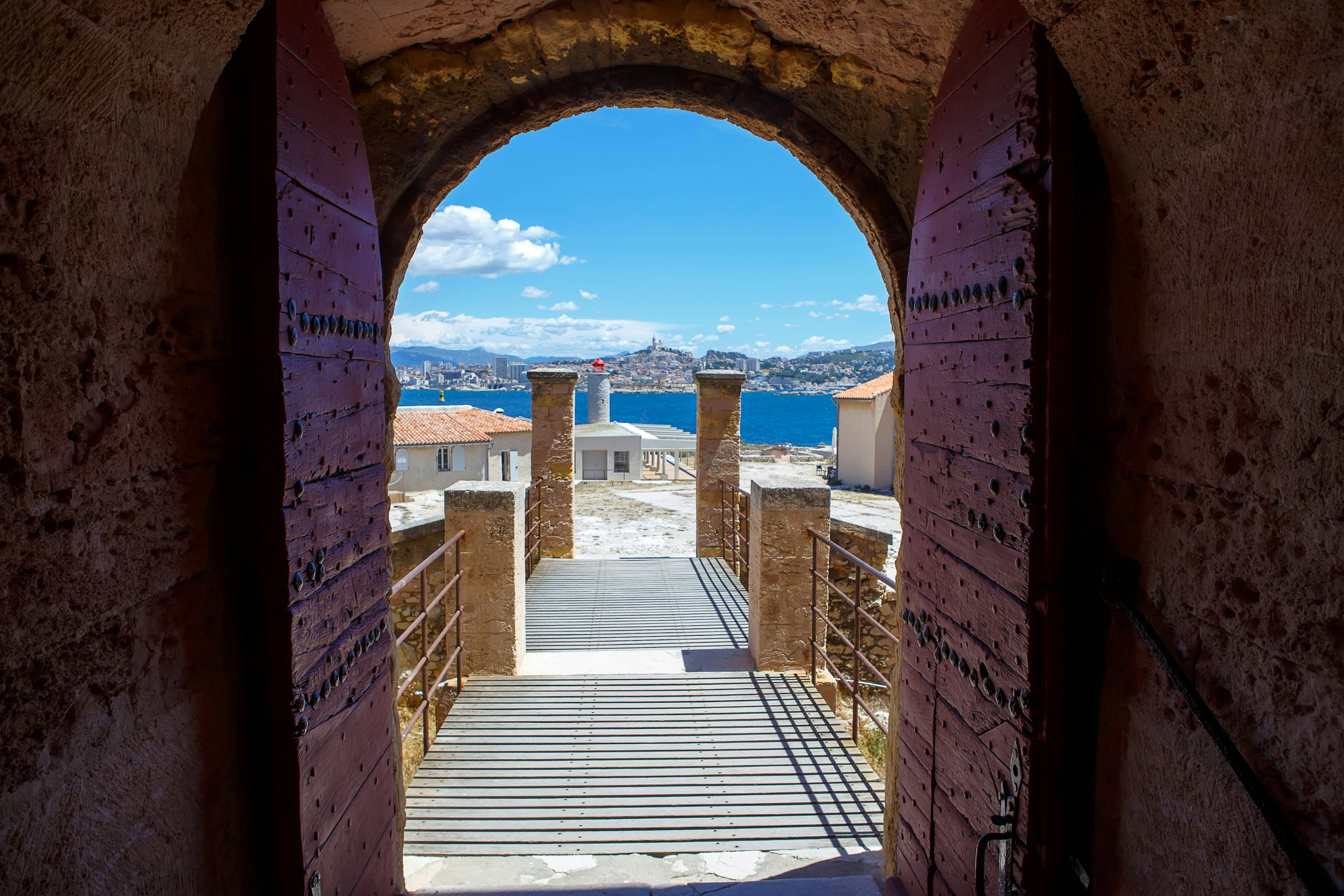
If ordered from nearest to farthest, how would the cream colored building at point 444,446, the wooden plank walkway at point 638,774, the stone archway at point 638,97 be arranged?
the stone archway at point 638,97 < the wooden plank walkway at point 638,774 < the cream colored building at point 444,446

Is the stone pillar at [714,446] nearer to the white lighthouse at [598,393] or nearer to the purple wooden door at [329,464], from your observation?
the purple wooden door at [329,464]

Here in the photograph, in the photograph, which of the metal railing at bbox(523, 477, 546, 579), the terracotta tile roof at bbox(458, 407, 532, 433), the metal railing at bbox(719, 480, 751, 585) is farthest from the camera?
the terracotta tile roof at bbox(458, 407, 532, 433)

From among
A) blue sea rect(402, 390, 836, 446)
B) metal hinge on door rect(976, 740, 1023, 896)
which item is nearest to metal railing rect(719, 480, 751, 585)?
metal hinge on door rect(976, 740, 1023, 896)

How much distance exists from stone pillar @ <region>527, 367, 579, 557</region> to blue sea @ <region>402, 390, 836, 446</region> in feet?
200

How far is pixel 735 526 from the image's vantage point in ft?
27.5

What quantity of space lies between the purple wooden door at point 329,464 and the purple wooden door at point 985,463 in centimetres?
175

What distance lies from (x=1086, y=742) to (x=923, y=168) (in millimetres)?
1758

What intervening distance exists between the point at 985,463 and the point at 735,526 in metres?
6.60

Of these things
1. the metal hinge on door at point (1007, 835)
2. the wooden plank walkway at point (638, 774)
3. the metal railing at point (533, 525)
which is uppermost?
the metal hinge on door at point (1007, 835)

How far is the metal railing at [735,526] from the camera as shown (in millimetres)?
8000

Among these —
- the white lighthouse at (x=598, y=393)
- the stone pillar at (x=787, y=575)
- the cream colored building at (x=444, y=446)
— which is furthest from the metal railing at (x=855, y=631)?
the cream colored building at (x=444, y=446)

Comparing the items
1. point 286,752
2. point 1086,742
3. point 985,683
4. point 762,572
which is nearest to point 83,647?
point 286,752

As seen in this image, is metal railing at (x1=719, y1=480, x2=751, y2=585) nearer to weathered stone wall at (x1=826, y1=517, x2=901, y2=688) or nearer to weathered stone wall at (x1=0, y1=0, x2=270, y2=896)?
weathered stone wall at (x1=826, y1=517, x2=901, y2=688)

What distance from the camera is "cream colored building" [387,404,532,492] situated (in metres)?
25.5
